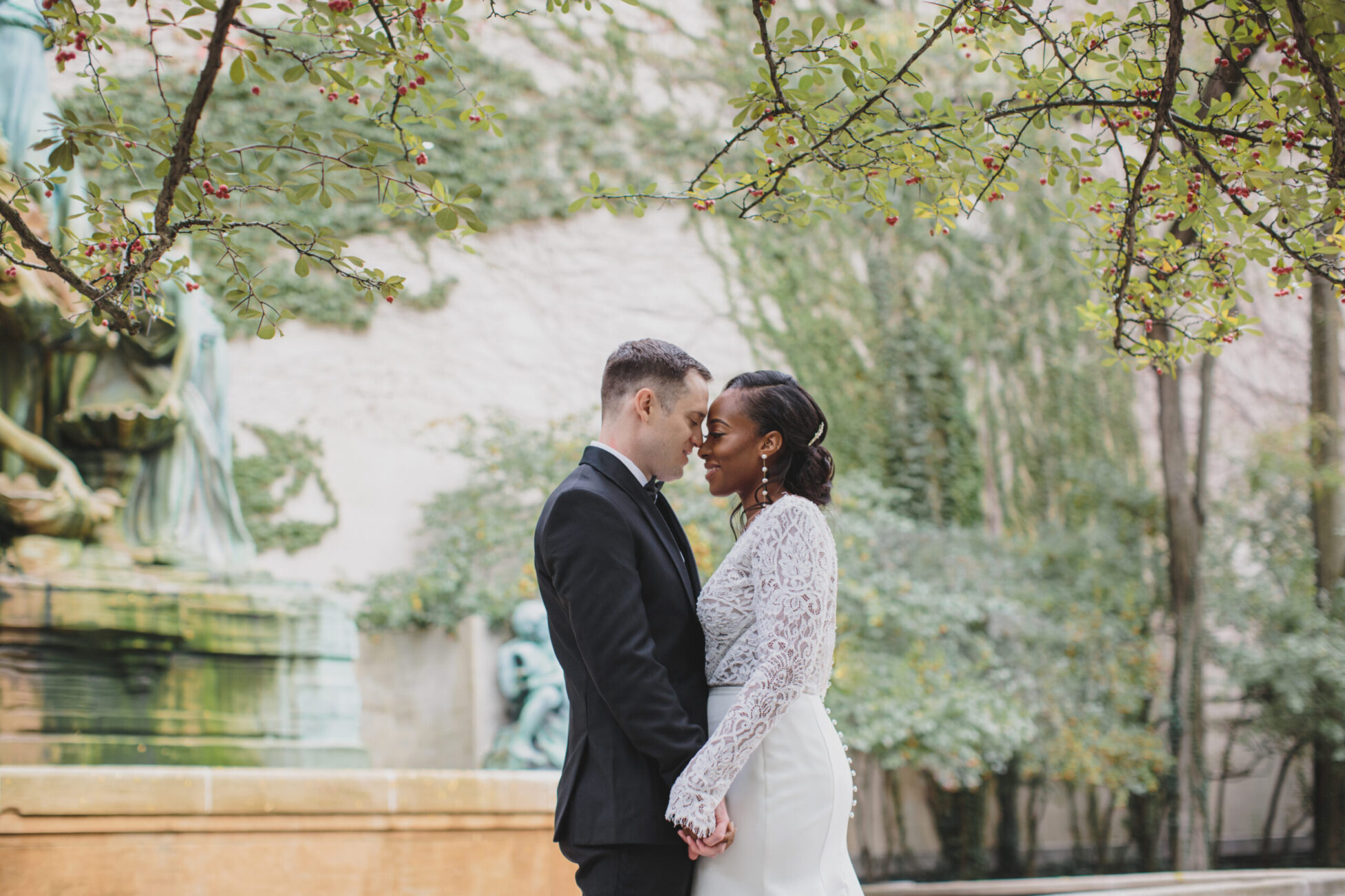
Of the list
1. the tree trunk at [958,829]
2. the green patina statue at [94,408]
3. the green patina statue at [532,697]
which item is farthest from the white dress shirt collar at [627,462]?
the tree trunk at [958,829]

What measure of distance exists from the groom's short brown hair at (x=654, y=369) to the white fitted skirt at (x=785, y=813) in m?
0.60

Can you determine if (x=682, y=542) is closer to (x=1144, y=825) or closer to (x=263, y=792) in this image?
(x=263, y=792)

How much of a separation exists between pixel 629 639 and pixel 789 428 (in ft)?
1.91

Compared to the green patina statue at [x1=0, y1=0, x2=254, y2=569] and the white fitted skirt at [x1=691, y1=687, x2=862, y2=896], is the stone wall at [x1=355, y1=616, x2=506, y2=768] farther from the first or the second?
the white fitted skirt at [x1=691, y1=687, x2=862, y2=896]

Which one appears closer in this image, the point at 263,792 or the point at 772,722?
the point at 772,722

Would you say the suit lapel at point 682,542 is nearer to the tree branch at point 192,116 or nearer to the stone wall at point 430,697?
the tree branch at point 192,116

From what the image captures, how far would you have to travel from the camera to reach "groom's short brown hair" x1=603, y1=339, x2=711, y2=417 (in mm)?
2244

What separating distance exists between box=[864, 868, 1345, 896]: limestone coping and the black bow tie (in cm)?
341

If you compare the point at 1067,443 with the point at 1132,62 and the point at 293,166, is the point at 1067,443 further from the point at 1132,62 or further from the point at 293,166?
the point at 1132,62

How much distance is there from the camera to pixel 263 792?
322cm

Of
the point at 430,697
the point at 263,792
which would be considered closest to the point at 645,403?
the point at 263,792

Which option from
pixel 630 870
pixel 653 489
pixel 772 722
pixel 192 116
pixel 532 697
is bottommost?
pixel 532 697

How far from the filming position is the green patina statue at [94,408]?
4418 millimetres

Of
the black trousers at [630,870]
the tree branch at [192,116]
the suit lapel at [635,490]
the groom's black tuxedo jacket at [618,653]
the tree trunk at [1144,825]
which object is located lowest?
the tree trunk at [1144,825]
